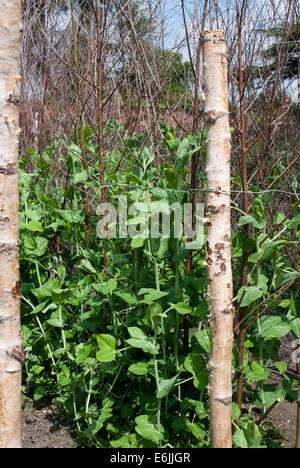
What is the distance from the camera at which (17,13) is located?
1.48 metres

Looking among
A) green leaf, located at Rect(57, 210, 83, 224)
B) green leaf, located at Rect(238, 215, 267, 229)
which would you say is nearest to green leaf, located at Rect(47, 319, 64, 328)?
green leaf, located at Rect(57, 210, 83, 224)

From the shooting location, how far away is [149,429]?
192 cm

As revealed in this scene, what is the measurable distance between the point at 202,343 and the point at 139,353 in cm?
56

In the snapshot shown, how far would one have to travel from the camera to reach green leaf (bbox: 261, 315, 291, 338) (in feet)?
5.97

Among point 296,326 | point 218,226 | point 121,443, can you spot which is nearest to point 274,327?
point 296,326

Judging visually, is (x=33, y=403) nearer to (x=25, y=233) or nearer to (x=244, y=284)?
(x=25, y=233)

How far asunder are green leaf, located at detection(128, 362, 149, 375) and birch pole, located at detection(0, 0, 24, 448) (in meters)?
0.52

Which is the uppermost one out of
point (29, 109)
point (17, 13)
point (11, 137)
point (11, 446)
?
point (29, 109)

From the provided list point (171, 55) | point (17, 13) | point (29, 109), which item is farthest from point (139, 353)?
point (29, 109)

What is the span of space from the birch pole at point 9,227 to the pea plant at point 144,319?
45 cm

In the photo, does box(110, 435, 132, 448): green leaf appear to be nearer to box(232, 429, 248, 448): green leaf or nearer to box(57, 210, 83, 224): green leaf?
box(232, 429, 248, 448): green leaf

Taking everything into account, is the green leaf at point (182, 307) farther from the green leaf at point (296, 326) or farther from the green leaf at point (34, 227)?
the green leaf at point (34, 227)

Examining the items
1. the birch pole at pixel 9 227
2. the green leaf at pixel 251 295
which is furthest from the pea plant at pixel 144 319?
the birch pole at pixel 9 227
